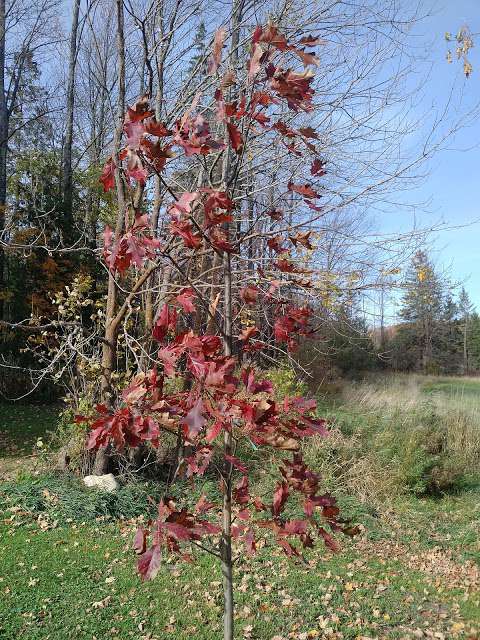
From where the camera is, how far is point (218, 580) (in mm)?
3998

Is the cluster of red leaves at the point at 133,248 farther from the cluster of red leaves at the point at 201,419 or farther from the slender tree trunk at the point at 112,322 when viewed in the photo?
the slender tree trunk at the point at 112,322

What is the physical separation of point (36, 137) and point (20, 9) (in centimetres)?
496

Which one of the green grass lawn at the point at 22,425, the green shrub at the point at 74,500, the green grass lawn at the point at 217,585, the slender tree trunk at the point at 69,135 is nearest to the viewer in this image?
the green grass lawn at the point at 217,585

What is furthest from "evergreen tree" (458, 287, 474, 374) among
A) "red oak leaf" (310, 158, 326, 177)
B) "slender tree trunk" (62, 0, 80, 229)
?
"red oak leaf" (310, 158, 326, 177)

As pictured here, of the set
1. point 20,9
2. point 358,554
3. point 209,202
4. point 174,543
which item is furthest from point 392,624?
point 20,9

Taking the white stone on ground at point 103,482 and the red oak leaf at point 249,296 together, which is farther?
the white stone on ground at point 103,482

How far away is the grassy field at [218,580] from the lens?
3367 millimetres

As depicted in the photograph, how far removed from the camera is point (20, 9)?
13812mm

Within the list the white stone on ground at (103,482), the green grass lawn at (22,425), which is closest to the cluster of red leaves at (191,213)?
the white stone on ground at (103,482)

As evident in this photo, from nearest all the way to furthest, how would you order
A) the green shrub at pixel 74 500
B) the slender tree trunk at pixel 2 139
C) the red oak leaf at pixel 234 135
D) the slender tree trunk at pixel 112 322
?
the red oak leaf at pixel 234 135 < the green shrub at pixel 74 500 < the slender tree trunk at pixel 112 322 < the slender tree trunk at pixel 2 139

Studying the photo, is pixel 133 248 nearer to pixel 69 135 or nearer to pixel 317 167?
pixel 317 167

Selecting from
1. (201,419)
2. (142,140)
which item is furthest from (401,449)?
(142,140)

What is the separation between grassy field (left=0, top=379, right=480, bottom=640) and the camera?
3.37m

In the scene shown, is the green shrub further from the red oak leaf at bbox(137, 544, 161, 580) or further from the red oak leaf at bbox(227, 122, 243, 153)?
the red oak leaf at bbox(227, 122, 243, 153)
